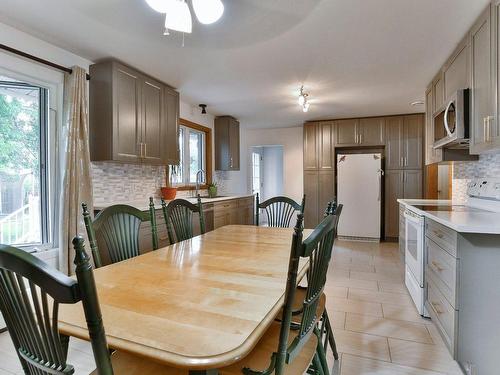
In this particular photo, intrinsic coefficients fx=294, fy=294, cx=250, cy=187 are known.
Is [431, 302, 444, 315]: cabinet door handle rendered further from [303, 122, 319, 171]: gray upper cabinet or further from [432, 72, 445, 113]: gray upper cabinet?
[303, 122, 319, 171]: gray upper cabinet

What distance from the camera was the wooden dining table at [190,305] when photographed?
28.0 inches

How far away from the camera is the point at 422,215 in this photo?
7.86ft

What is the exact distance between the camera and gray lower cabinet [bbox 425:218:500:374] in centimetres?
160

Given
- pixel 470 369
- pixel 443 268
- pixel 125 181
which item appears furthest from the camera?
pixel 125 181

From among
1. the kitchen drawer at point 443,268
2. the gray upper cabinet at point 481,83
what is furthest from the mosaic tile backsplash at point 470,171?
the kitchen drawer at point 443,268

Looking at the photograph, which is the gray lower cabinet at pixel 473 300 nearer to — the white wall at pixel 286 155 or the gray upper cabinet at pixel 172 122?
the gray upper cabinet at pixel 172 122

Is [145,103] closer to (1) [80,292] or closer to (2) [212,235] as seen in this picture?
(2) [212,235]

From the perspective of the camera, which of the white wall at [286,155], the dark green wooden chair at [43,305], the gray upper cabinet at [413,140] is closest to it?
the dark green wooden chair at [43,305]

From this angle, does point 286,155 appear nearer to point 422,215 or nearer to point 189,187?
point 189,187

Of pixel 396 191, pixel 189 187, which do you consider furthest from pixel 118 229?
pixel 396 191

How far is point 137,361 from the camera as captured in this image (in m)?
1.07

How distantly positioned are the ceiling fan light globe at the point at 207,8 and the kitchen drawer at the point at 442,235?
1.82 m

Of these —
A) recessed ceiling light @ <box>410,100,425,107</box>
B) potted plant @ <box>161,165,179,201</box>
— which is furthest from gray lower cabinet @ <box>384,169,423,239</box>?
potted plant @ <box>161,165,179,201</box>

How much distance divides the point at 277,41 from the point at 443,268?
2.06 m
